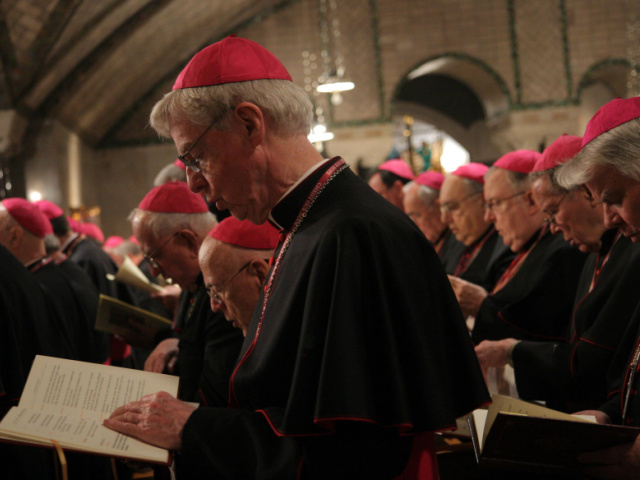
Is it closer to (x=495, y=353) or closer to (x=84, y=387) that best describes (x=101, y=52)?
(x=495, y=353)

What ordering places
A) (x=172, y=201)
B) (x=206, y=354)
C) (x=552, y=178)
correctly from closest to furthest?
(x=206, y=354) → (x=552, y=178) → (x=172, y=201)

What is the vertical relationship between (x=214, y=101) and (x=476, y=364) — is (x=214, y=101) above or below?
above

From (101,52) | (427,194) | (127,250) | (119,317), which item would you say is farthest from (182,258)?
(101,52)

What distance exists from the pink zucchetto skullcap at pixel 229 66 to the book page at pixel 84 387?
0.85m

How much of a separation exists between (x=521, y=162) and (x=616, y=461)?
265 cm

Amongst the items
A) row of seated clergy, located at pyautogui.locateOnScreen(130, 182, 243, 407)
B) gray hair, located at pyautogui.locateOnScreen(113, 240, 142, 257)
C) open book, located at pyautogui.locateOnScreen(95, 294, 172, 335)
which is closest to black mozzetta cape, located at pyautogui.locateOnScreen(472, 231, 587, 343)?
row of seated clergy, located at pyautogui.locateOnScreen(130, 182, 243, 407)

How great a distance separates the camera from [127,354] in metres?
6.58

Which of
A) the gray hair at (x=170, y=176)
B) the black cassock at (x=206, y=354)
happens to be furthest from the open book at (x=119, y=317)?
the gray hair at (x=170, y=176)

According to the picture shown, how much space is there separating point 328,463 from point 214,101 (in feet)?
3.08

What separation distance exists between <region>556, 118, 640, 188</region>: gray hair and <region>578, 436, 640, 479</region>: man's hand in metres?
0.84

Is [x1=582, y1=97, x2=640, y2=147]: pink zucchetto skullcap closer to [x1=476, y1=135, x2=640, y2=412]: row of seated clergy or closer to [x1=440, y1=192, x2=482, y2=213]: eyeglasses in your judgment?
[x1=476, y1=135, x2=640, y2=412]: row of seated clergy

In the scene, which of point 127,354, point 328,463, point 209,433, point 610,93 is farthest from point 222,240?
point 610,93

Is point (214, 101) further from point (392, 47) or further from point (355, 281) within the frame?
point (392, 47)

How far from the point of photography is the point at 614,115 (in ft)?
8.21
